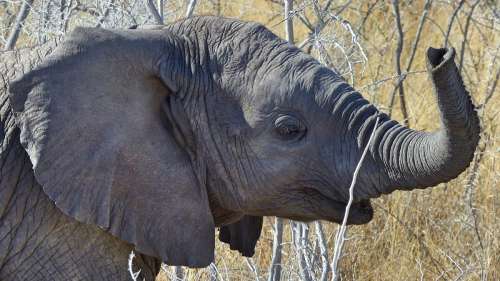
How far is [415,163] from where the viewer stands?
3.82 metres

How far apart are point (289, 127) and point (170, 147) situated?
14.0 inches

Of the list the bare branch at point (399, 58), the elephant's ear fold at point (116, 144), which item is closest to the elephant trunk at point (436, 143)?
the elephant's ear fold at point (116, 144)

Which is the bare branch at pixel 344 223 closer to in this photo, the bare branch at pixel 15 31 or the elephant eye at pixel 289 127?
the elephant eye at pixel 289 127

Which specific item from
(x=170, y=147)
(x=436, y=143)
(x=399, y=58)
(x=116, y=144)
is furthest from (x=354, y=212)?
(x=399, y=58)

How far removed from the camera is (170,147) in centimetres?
404

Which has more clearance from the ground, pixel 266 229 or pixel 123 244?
pixel 123 244

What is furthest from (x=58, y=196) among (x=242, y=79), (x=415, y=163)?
(x=415, y=163)

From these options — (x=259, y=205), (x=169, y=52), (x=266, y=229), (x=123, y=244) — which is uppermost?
(x=169, y=52)

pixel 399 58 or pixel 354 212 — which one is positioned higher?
pixel 354 212

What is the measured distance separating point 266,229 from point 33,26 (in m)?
1.45

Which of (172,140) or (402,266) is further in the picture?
(402,266)

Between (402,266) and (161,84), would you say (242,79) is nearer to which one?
(161,84)

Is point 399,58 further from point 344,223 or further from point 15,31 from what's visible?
point 344,223

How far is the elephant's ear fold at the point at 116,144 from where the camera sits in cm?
387
